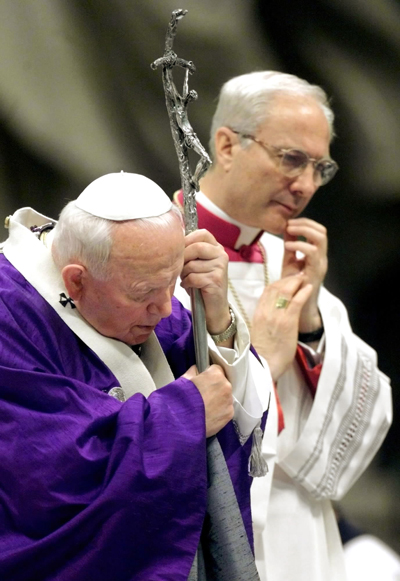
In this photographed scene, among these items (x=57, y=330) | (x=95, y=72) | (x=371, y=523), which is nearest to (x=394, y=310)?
(x=371, y=523)

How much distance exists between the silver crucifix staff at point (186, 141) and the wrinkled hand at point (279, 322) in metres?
0.92

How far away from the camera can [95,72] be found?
4426 millimetres

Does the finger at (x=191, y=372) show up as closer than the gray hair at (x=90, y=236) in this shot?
No

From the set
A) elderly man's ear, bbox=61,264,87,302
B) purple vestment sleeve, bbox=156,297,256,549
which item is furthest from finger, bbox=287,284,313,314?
elderly man's ear, bbox=61,264,87,302

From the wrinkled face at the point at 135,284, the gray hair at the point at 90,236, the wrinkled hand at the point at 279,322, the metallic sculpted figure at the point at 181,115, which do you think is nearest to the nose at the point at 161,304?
the wrinkled face at the point at 135,284

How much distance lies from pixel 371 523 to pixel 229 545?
313 cm

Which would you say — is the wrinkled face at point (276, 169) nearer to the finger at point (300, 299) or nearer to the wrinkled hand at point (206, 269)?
the finger at point (300, 299)

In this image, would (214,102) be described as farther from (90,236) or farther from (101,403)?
(101,403)

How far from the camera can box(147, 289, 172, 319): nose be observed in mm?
2129

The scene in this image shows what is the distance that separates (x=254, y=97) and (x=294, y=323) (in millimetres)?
924

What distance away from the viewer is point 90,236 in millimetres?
2045

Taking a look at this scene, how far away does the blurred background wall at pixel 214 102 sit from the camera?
167 inches

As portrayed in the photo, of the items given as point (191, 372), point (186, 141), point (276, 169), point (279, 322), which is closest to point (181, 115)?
point (186, 141)

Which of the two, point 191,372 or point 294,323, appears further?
point 294,323
